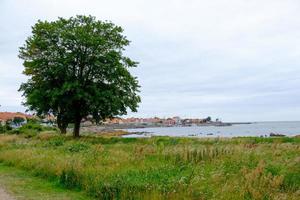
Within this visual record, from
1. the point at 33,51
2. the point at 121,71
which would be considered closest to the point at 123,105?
the point at 121,71

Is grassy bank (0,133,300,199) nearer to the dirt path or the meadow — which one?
the meadow

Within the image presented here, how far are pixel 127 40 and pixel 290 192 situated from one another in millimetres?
32234

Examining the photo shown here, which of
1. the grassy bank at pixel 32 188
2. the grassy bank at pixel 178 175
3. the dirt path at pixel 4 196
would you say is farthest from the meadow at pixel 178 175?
the dirt path at pixel 4 196

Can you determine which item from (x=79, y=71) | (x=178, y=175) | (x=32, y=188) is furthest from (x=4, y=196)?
(x=79, y=71)

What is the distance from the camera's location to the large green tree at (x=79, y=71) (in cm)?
3741

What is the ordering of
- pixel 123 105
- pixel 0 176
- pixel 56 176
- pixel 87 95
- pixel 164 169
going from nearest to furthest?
pixel 164 169, pixel 56 176, pixel 0 176, pixel 87 95, pixel 123 105

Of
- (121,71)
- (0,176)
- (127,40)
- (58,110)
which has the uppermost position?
(127,40)

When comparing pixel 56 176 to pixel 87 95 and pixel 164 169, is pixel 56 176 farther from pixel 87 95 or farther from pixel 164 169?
pixel 87 95

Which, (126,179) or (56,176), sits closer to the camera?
(126,179)

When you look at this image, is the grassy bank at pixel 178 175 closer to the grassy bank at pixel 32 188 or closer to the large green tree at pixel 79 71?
the grassy bank at pixel 32 188

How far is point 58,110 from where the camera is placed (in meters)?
40.3

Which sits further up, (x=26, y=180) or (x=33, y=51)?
(x=33, y=51)

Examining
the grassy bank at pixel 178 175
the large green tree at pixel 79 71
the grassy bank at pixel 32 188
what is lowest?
the grassy bank at pixel 32 188

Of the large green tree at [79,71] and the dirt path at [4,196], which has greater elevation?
the large green tree at [79,71]
